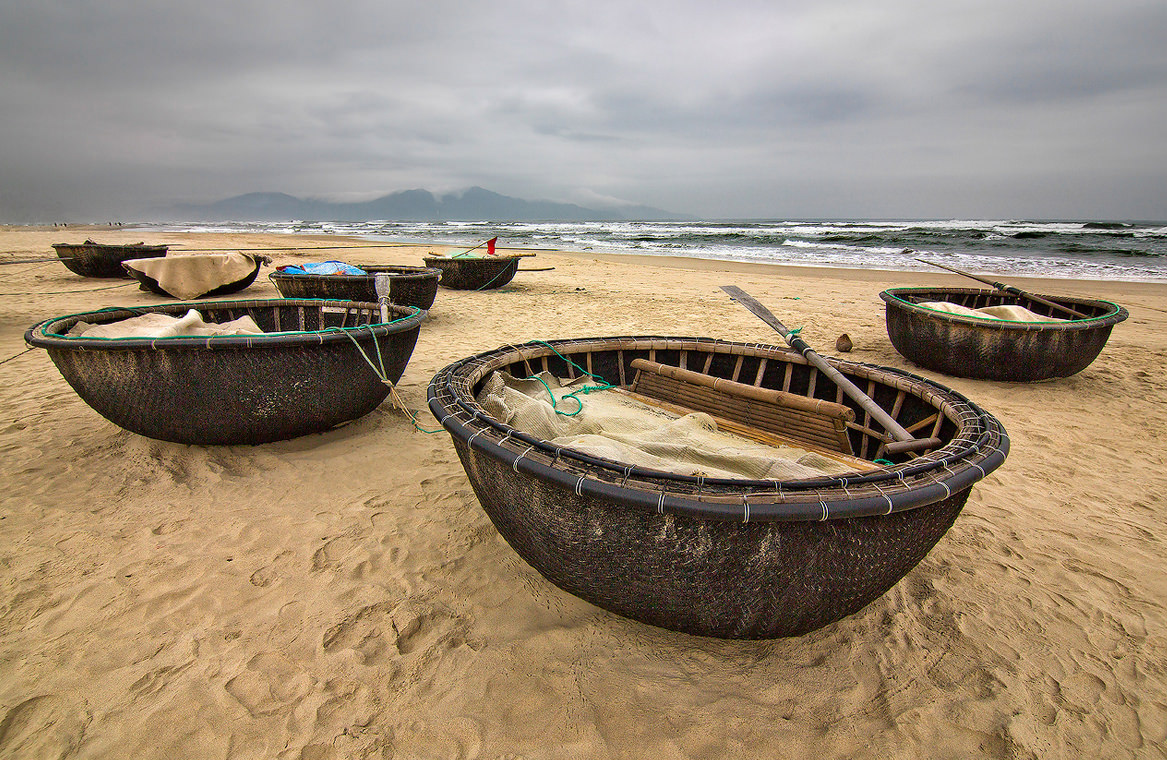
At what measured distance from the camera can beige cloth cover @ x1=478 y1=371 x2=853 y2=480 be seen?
2064mm

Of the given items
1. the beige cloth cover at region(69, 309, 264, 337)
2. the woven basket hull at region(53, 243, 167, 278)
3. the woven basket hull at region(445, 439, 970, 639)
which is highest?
the woven basket hull at region(53, 243, 167, 278)

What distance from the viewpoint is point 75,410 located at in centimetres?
354

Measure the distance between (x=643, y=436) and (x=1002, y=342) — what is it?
13.1 feet

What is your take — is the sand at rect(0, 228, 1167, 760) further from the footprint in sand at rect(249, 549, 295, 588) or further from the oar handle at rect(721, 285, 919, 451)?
the oar handle at rect(721, 285, 919, 451)

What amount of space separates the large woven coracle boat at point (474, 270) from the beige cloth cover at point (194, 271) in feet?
9.34

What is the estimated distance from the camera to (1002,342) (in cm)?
448

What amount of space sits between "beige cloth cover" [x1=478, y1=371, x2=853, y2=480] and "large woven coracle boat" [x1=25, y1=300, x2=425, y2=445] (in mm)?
959

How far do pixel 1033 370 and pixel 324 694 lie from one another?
5.71 meters

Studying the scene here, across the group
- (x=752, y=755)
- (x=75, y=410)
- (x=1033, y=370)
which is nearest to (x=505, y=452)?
(x=752, y=755)

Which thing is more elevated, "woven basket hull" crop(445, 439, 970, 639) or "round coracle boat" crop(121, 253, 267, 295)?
"round coracle boat" crop(121, 253, 267, 295)

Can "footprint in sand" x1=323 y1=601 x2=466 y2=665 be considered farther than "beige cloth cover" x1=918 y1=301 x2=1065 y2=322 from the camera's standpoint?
No

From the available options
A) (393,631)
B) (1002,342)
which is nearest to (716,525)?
(393,631)

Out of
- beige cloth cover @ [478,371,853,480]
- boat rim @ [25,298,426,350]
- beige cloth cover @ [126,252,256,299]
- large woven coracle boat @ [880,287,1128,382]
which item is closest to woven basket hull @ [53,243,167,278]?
beige cloth cover @ [126,252,256,299]

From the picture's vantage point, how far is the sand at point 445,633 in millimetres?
1490
